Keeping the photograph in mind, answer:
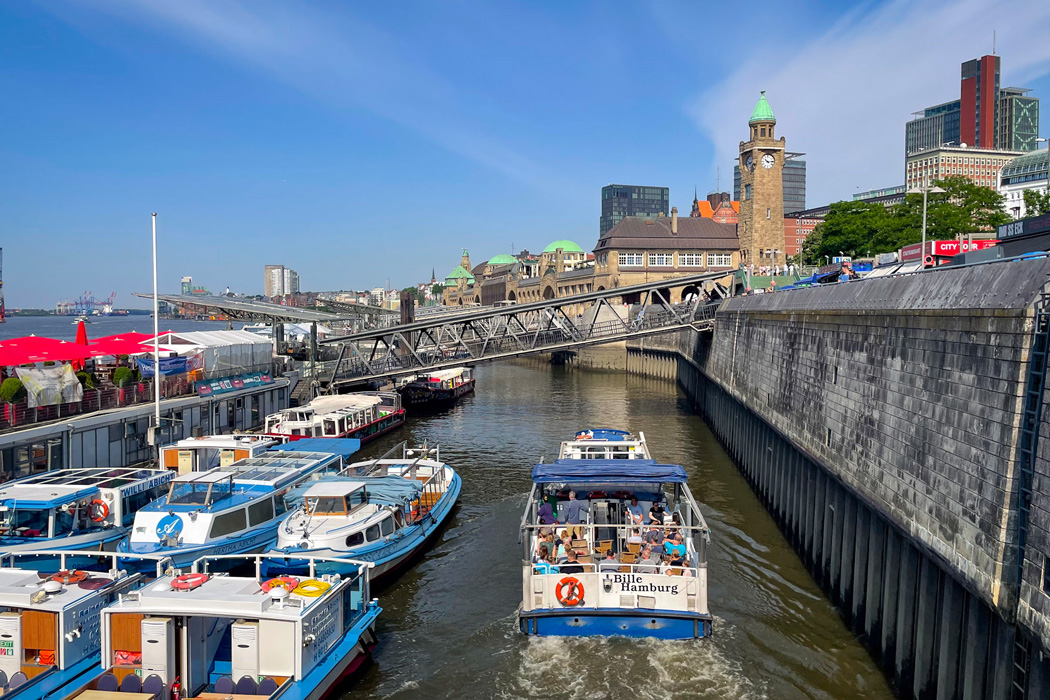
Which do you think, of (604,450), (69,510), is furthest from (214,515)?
(604,450)

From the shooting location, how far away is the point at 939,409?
1572cm

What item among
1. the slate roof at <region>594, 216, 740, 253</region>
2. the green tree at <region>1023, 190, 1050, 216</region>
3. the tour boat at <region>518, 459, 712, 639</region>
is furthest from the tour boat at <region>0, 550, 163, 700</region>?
the slate roof at <region>594, 216, 740, 253</region>

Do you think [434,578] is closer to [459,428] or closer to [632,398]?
[459,428]

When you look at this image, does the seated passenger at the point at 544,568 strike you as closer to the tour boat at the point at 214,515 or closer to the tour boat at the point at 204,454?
the tour boat at the point at 214,515

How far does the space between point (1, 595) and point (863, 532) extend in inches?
754

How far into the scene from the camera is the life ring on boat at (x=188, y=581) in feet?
50.9

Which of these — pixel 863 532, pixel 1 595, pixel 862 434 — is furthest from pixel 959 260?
pixel 1 595

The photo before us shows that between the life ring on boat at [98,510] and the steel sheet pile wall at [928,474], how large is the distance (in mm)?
21582

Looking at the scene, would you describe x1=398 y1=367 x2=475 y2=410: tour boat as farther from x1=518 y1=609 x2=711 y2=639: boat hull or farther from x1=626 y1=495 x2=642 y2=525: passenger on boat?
x1=518 y1=609 x2=711 y2=639: boat hull

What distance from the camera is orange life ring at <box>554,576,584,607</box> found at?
60.4ft

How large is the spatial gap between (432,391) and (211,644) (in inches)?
1997

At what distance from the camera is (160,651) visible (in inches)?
573

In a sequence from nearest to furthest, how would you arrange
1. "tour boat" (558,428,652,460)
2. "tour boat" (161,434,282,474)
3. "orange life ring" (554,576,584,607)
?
1. "orange life ring" (554,576,584,607)
2. "tour boat" (558,428,652,460)
3. "tour boat" (161,434,282,474)

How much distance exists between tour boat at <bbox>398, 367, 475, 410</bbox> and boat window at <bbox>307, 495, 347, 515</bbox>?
1625 inches
